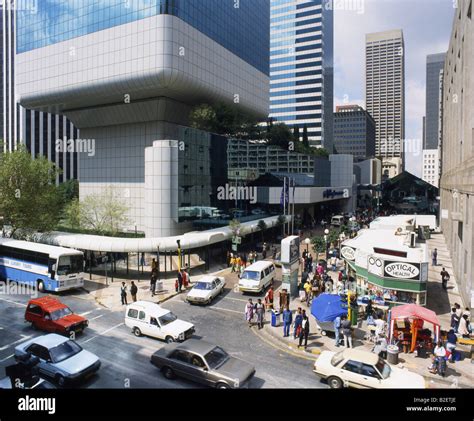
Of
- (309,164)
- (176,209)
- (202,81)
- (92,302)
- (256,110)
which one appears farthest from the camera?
(309,164)

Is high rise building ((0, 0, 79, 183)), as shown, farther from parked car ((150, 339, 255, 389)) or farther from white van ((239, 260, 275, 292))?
parked car ((150, 339, 255, 389))

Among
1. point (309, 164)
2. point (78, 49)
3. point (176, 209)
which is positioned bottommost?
point (176, 209)

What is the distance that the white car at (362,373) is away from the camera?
1332 centimetres

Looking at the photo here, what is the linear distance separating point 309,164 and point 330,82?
81555 mm

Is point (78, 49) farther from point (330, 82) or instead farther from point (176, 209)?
point (330, 82)

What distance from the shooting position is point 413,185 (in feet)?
249

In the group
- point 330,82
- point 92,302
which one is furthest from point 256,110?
point 330,82

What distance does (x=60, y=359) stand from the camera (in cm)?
1485

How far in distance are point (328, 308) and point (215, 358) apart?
22.9ft

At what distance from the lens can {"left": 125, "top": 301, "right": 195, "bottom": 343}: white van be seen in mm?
18742

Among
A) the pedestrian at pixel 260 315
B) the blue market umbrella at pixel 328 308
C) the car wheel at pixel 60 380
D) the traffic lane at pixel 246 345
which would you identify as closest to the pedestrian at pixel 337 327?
the blue market umbrella at pixel 328 308

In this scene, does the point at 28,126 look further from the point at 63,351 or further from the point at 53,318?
the point at 63,351

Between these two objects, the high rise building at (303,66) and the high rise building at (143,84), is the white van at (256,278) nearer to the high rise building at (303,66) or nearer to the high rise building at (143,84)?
the high rise building at (143,84)

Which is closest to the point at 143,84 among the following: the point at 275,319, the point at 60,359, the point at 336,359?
the point at 275,319
